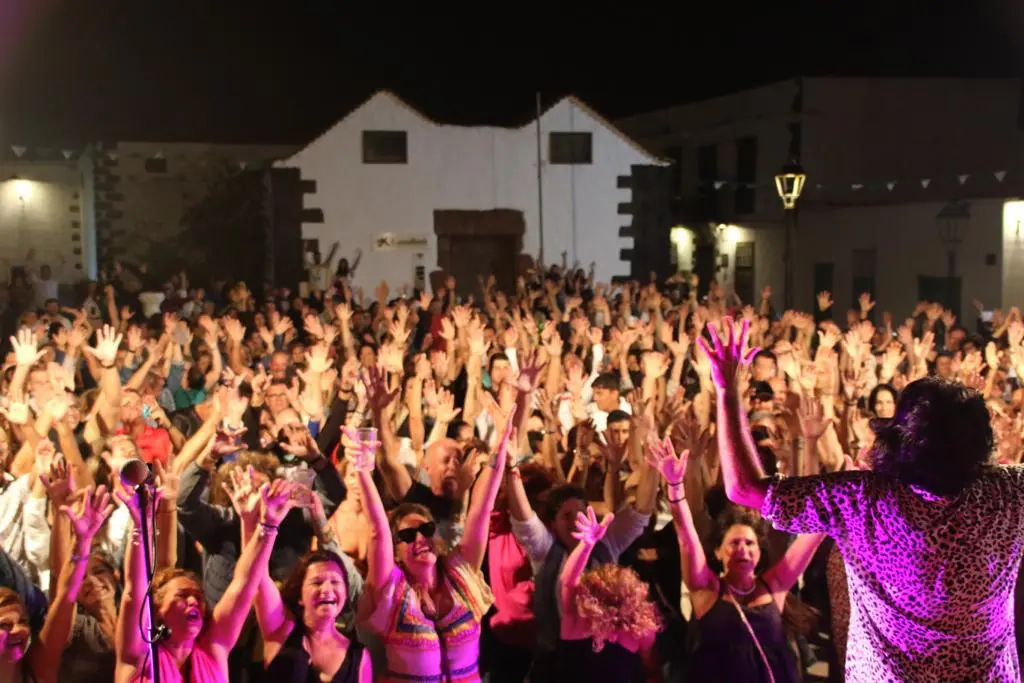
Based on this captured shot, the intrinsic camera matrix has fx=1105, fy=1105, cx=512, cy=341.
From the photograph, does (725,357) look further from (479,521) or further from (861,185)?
(861,185)

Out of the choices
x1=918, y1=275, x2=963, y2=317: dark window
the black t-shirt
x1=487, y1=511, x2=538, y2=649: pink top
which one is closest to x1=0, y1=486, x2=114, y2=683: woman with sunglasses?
the black t-shirt

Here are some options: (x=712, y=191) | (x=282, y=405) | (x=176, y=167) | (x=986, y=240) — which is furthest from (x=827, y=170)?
(x=282, y=405)

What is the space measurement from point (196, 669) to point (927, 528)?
2.31m

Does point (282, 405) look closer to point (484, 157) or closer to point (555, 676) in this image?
point (555, 676)

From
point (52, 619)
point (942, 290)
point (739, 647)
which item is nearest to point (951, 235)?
point (942, 290)

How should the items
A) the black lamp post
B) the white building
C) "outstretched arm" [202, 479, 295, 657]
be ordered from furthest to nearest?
the white building
the black lamp post
"outstretched arm" [202, 479, 295, 657]

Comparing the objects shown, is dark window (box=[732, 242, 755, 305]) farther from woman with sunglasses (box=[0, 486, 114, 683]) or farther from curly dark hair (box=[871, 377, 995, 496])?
curly dark hair (box=[871, 377, 995, 496])

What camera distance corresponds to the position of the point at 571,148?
71.7 ft

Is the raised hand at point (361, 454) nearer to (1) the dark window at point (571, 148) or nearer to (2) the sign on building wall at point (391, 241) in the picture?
(2) the sign on building wall at point (391, 241)

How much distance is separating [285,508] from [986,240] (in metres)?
16.9

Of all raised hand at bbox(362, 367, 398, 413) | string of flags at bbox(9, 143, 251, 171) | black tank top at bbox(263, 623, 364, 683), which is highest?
string of flags at bbox(9, 143, 251, 171)

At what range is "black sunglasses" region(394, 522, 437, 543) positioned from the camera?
3889 mm

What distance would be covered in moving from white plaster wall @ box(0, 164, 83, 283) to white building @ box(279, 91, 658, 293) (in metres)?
5.42

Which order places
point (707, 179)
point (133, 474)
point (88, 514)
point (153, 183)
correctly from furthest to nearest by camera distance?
1. point (707, 179)
2. point (153, 183)
3. point (88, 514)
4. point (133, 474)
